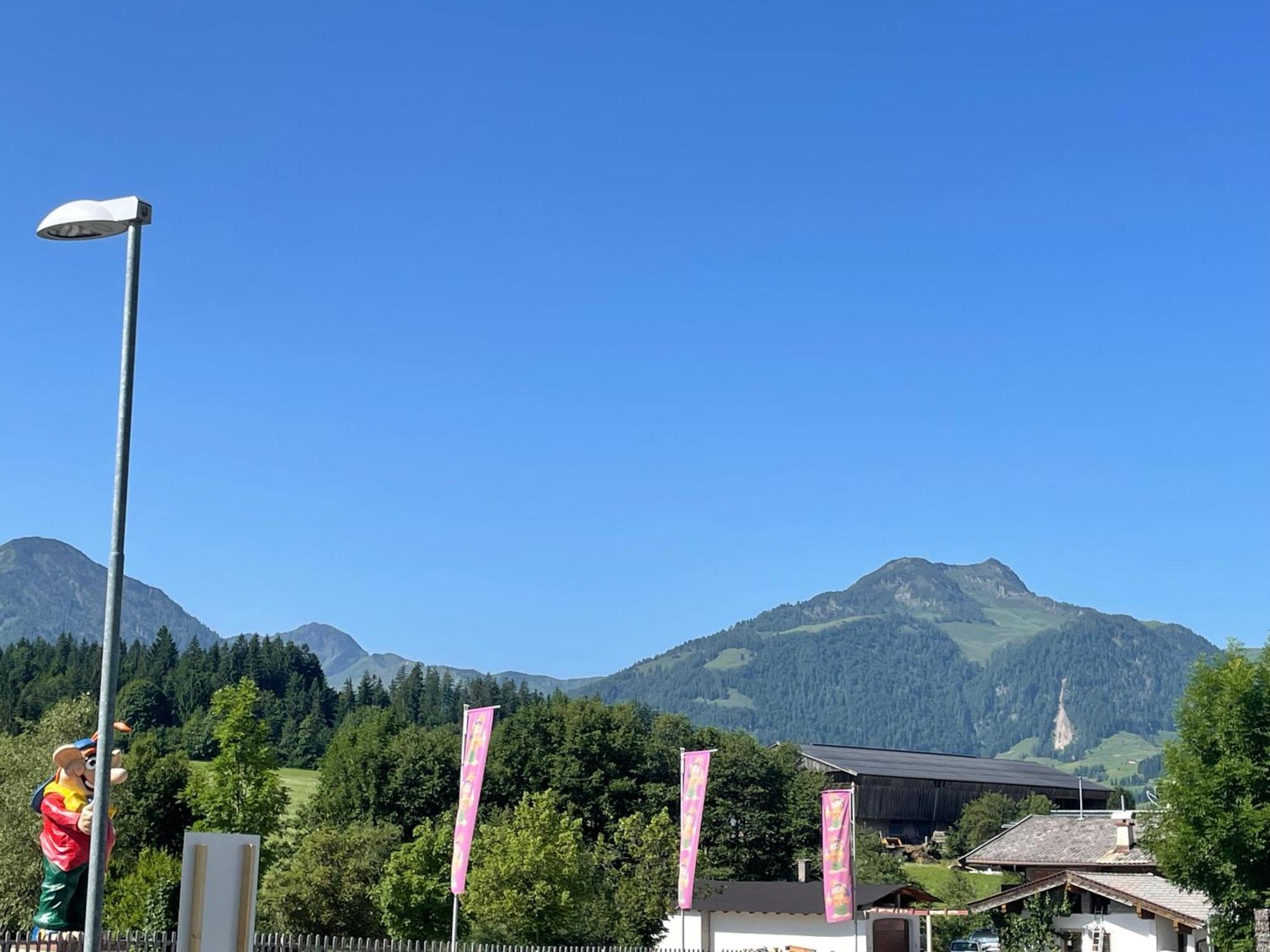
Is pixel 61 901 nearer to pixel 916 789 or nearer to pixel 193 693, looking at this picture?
pixel 193 693

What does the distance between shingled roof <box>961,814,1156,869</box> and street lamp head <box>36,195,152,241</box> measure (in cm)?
7005

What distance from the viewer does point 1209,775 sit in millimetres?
55719

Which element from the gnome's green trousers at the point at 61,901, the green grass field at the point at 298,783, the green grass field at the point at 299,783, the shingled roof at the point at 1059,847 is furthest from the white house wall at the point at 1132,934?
the green grass field at the point at 299,783

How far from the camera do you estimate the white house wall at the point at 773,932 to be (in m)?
60.5

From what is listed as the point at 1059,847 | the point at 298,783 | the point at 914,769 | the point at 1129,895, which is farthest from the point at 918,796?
the point at 1129,895

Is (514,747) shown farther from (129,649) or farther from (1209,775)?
(129,649)

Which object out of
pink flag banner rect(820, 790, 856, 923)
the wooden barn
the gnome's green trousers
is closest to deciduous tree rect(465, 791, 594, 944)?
pink flag banner rect(820, 790, 856, 923)

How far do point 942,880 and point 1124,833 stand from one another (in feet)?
110

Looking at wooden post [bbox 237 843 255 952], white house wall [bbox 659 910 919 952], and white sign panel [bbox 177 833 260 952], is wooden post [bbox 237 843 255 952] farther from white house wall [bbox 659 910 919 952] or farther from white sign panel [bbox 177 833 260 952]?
white house wall [bbox 659 910 919 952]

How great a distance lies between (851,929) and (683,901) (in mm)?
20164

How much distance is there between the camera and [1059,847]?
3152 inches

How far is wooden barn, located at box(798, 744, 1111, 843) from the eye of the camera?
170375 mm

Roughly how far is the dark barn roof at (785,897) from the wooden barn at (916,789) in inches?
3733

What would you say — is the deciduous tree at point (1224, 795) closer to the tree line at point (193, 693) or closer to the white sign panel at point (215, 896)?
the white sign panel at point (215, 896)
